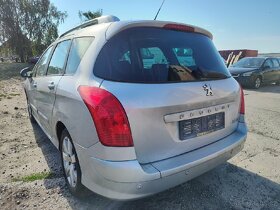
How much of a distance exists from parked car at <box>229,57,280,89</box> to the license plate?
10807mm

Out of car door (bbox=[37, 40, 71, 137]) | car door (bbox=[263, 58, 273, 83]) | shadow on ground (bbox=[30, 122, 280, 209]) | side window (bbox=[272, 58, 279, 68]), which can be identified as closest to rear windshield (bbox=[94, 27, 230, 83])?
car door (bbox=[37, 40, 71, 137])

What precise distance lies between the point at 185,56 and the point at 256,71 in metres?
11.5

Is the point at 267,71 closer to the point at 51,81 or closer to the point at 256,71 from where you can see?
the point at 256,71

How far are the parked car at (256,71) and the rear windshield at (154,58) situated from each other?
34.9 feet

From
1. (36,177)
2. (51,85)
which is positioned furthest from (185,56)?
(36,177)

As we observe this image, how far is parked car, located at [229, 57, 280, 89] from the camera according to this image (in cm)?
1314

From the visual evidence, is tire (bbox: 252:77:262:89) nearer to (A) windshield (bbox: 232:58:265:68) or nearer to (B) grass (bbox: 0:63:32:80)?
(A) windshield (bbox: 232:58:265:68)

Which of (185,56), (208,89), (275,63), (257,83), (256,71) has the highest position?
(185,56)

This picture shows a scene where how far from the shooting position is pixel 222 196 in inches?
127

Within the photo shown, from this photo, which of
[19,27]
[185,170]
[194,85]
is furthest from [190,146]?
[19,27]

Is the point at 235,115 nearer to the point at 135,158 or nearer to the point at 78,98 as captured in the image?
the point at 135,158

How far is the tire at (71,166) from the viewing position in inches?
117

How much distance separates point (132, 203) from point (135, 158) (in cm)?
89

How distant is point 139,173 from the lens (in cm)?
234
